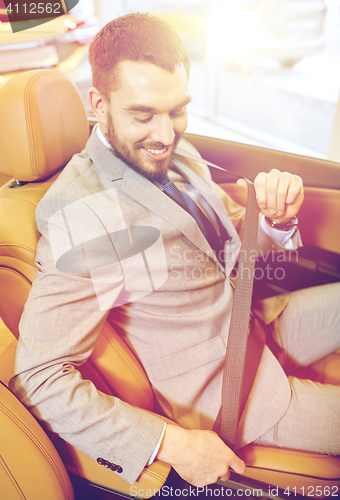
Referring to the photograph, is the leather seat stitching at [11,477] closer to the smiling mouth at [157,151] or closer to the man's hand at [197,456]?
the man's hand at [197,456]

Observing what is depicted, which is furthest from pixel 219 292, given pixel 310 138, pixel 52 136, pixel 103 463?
pixel 310 138

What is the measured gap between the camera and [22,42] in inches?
42.1

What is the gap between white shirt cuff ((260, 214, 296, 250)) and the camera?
1.12 meters

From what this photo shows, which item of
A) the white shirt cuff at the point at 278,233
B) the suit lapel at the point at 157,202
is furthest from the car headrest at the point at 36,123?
the white shirt cuff at the point at 278,233

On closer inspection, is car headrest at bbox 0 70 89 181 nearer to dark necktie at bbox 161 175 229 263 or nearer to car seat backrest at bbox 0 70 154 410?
car seat backrest at bbox 0 70 154 410

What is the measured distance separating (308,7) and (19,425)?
2157 mm

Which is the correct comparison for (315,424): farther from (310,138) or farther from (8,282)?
(310,138)

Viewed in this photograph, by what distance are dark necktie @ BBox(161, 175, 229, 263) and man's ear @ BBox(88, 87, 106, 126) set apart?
0.21 meters

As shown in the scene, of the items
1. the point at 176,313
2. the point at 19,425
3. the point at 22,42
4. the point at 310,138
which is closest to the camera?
the point at 19,425

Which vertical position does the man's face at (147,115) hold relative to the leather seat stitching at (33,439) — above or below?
above

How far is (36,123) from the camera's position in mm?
880

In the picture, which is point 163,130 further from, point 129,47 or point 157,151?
point 129,47

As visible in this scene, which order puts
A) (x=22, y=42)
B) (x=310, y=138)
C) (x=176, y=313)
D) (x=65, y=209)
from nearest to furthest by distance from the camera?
1. (x=65, y=209)
2. (x=176, y=313)
3. (x=22, y=42)
4. (x=310, y=138)

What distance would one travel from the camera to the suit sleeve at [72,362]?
74cm
